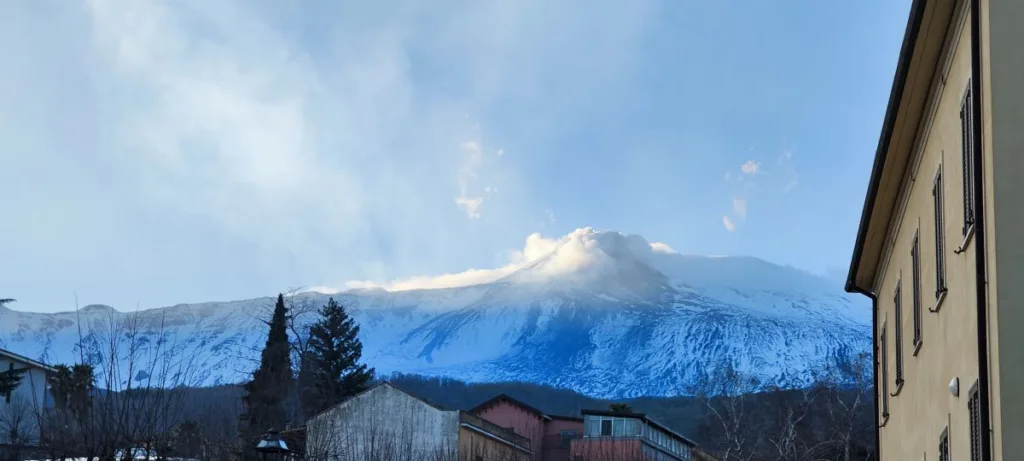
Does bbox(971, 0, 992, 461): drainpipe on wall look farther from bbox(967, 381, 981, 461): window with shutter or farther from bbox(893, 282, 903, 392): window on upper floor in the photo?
bbox(893, 282, 903, 392): window on upper floor

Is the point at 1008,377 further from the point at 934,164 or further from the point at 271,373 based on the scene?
the point at 271,373

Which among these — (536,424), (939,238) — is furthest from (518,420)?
(939,238)

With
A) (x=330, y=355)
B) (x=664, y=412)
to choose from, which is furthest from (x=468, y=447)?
(x=664, y=412)

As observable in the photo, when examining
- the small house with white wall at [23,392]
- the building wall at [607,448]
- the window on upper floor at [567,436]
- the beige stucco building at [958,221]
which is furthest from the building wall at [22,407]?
the beige stucco building at [958,221]

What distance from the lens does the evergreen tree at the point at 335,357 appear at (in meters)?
84.2

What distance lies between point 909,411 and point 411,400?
44034 mm

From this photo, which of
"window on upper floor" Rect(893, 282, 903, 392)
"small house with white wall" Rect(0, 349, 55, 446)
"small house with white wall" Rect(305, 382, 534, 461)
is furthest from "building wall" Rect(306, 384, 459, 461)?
"window on upper floor" Rect(893, 282, 903, 392)

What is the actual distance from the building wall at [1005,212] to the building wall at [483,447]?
4481 centimetres

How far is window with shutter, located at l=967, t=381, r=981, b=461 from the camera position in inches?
472

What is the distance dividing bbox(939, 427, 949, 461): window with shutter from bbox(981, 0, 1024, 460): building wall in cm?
353

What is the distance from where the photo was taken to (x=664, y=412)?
121250mm

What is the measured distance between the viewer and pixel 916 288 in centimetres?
1688

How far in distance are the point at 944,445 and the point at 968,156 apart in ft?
13.6

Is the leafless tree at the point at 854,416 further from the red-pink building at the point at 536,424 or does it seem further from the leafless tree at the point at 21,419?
the leafless tree at the point at 21,419
